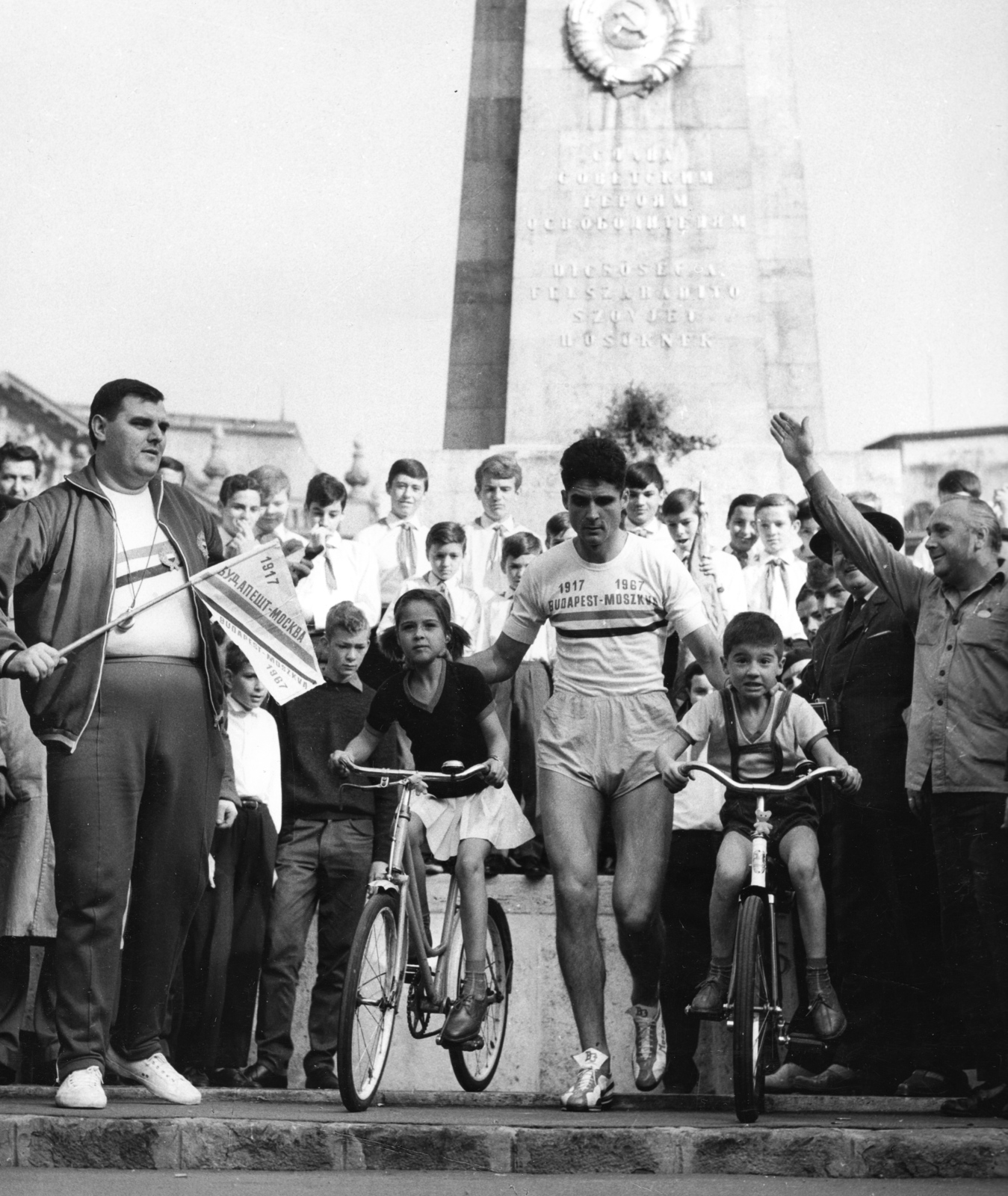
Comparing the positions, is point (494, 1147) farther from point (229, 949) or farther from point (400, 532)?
point (400, 532)

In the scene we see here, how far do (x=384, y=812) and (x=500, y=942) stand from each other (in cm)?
92

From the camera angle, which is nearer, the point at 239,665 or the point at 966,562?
the point at 966,562

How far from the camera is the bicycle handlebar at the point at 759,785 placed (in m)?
6.37

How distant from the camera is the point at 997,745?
663cm

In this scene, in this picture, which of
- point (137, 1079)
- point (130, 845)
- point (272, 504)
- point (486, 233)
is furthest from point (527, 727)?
point (486, 233)

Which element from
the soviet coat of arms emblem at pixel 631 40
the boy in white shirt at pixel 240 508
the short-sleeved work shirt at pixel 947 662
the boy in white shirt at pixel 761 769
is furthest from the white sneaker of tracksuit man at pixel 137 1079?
the soviet coat of arms emblem at pixel 631 40

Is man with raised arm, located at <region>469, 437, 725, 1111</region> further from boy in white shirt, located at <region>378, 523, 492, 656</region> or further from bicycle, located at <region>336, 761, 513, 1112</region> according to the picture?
boy in white shirt, located at <region>378, 523, 492, 656</region>

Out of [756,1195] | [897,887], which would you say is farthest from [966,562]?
[756,1195]

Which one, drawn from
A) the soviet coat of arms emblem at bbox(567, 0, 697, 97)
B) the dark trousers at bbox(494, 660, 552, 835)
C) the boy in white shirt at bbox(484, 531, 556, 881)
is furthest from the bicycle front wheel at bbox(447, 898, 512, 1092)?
the soviet coat of arms emblem at bbox(567, 0, 697, 97)

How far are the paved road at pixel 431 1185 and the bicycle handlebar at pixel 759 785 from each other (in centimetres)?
141

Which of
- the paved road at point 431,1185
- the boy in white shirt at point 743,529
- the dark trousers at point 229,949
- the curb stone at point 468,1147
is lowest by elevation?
the paved road at point 431,1185

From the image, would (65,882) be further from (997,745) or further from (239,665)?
(997,745)

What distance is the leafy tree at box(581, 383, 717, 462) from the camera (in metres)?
17.5

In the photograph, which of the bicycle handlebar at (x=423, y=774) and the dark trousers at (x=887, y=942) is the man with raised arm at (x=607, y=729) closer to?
the bicycle handlebar at (x=423, y=774)
